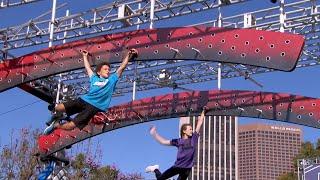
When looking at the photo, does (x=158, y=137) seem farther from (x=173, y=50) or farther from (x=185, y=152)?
(x=173, y=50)

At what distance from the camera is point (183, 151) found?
8.89 metres

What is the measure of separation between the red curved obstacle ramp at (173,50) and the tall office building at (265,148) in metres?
173

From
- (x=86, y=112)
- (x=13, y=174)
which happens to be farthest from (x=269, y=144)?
(x=86, y=112)

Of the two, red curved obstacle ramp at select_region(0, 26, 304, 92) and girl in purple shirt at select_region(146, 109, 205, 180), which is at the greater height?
red curved obstacle ramp at select_region(0, 26, 304, 92)

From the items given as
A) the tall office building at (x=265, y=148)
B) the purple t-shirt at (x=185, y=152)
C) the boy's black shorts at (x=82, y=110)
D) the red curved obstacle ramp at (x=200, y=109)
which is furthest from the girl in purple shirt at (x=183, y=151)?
the tall office building at (x=265, y=148)

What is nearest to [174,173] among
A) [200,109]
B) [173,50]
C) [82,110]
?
[82,110]

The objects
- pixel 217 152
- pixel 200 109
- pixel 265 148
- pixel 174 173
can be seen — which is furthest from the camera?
pixel 265 148

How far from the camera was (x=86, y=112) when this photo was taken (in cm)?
775

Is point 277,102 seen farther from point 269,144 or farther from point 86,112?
point 269,144

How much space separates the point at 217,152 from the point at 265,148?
7770 cm

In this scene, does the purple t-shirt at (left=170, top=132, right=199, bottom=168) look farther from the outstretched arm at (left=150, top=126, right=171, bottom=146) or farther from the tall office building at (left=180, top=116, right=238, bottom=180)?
the tall office building at (left=180, top=116, right=238, bottom=180)

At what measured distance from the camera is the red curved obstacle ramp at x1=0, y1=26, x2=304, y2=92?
29.5 feet

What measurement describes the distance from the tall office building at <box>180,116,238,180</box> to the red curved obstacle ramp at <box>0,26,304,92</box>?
9912 cm

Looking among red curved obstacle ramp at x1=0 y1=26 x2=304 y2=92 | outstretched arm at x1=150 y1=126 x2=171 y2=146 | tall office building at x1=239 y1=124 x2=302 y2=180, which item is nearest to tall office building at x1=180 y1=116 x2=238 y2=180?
tall office building at x1=239 y1=124 x2=302 y2=180
